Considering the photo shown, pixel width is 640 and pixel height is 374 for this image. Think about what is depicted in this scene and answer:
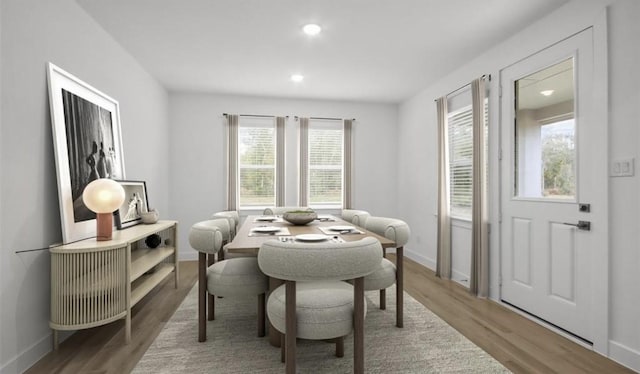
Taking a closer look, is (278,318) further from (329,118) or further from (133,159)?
(329,118)

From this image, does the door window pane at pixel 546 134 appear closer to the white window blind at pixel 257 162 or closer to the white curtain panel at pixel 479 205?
the white curtain panel at pixel 479 205

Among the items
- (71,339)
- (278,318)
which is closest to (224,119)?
(71,339)

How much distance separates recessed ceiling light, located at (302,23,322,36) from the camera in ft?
9.61

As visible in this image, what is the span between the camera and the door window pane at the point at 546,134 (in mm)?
2594

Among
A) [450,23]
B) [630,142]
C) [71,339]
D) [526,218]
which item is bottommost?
[71,339]

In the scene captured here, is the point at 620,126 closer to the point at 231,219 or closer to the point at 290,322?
the point at 290,322

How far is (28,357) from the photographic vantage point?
2023 millimetres

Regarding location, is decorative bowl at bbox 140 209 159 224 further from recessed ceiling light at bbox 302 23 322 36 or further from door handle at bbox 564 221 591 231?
door handle at bbox 564 221 591 231

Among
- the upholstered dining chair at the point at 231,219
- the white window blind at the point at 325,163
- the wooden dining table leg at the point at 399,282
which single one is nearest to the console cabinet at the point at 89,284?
the upholstered dining chair at the point at 231,219

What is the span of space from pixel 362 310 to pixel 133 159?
3.26 meters

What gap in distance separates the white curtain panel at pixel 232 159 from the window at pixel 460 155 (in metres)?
3.17

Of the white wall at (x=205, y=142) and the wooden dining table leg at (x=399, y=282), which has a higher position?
the white wall at (x=205, y=142)

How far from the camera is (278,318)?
5.66ft

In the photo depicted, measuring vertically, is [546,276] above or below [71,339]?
above
